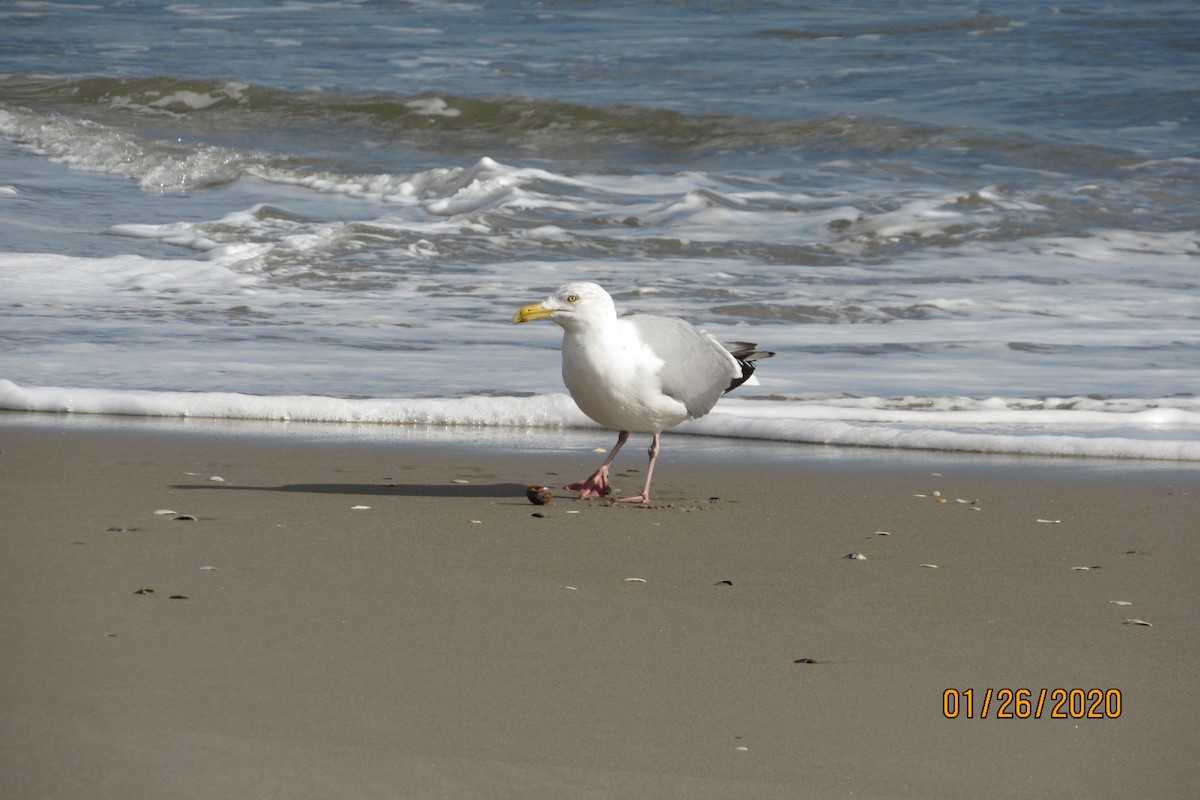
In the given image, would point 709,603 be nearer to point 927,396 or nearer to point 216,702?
point 216,702

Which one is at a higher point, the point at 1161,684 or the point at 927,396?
the point at 1161,684

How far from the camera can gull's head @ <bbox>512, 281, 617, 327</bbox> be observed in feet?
15.0

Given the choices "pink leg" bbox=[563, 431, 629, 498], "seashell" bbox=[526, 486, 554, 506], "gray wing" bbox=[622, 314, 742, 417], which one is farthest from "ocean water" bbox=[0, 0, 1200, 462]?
"seashell" bbox=[526, 486, 554, 506]

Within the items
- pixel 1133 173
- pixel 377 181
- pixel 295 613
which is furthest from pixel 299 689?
pixel 1133 173

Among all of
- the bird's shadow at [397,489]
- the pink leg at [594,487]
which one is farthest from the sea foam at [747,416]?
the pink leg at [594,487]

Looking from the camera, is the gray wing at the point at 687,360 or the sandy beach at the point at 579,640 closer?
the sandy beach at the point at 579,640

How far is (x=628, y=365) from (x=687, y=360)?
27 cm

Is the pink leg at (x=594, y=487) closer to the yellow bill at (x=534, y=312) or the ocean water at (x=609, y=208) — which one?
the yellow bill at (x=534, y=312)

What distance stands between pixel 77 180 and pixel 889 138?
8519 millimetres

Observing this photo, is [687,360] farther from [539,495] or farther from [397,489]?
[397,489]

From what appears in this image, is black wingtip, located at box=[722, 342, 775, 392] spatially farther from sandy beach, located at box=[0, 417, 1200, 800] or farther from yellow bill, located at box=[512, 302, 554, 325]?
yellow bill, located at box=[512, 302, 554, 325]

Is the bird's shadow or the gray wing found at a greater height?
the gray wing

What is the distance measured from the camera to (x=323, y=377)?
677cm

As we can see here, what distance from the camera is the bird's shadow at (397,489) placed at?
467 centimetres
